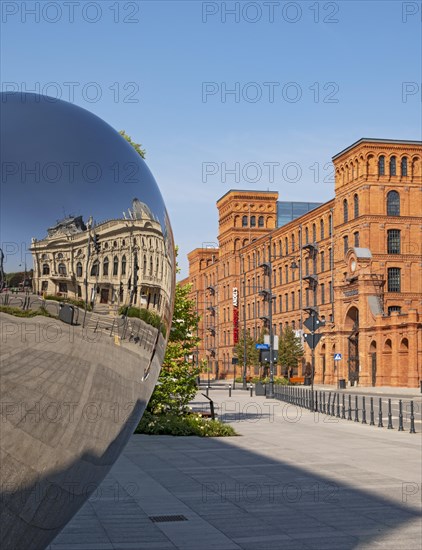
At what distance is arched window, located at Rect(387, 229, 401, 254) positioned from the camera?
2840 inches

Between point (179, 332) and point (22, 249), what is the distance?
58.0 feet

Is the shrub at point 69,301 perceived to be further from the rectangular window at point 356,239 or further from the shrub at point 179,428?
the rectangular window at point 356,239

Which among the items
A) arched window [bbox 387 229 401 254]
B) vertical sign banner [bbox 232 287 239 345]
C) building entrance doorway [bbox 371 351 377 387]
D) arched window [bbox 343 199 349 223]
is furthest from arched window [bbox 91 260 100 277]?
vertical sign banner [bbox 232 287 239 345]

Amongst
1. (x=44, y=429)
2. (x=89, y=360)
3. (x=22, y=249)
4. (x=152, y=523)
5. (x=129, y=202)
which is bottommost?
(x=152, y=523)

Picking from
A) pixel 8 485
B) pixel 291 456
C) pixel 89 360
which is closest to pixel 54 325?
pixel 89 360

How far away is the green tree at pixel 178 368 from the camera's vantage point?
20844mm

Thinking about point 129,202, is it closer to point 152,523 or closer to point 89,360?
point 89,360

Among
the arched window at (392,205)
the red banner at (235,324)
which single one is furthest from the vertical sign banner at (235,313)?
the arched window at (392,205)

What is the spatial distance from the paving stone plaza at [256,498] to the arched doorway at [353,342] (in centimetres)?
5349

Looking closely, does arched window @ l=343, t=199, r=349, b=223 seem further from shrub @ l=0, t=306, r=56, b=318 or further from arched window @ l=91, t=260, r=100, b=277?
shrub @ l=0, t=306, r=56, b=318

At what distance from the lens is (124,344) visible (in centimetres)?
381

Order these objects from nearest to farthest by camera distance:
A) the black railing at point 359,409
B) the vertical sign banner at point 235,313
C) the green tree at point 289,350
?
1. the black railing at point 359,409
2. the green tree at point 289,350
3. the vertical sign banner at point 235,313

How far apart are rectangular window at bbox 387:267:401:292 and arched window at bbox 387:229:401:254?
1.57 metres

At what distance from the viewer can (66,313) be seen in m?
3.55
